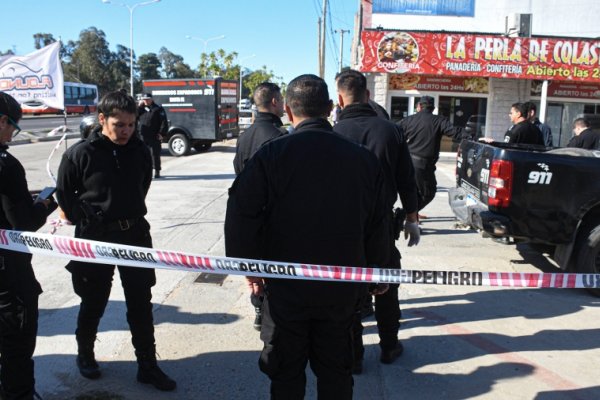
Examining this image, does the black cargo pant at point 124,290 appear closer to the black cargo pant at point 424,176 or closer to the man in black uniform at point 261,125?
the man in black uniform at point 261,125

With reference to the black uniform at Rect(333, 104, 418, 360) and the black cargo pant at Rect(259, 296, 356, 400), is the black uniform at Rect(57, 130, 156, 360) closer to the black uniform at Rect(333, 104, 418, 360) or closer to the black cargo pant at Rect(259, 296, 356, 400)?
the black cargo pant at Rect(259, 296, 356, 400)

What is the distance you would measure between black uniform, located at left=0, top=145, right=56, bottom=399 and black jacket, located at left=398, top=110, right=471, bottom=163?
5.11 meters

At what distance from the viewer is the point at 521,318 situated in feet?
15.2

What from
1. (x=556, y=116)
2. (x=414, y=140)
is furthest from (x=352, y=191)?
(x=556, y=116)

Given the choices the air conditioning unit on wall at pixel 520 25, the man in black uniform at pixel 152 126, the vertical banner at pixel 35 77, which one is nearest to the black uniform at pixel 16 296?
the vertical banner at pixel 35 77

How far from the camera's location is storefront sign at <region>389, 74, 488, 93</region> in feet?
63.2

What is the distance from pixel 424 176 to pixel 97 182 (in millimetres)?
4952

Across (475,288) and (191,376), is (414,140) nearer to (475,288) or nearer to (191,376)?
(475,288)

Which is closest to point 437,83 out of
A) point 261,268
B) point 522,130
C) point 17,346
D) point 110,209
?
point 522,130

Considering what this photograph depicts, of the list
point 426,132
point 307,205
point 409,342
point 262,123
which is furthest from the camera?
point 426,132

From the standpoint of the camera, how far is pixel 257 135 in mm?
4164

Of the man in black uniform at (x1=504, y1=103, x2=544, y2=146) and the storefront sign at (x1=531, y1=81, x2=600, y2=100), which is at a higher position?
the storefront sign at (x1=531, y1=81, x2=600, y2=100)

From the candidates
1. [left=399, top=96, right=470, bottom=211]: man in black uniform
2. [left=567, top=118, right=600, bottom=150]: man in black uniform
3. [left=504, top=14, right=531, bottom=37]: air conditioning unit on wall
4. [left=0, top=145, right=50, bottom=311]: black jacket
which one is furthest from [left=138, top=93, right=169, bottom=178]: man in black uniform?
[left=504, top=14, right=531, bottom=37]: air conditioning unit on wall

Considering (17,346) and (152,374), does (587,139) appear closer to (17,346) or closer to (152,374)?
(152,374)
